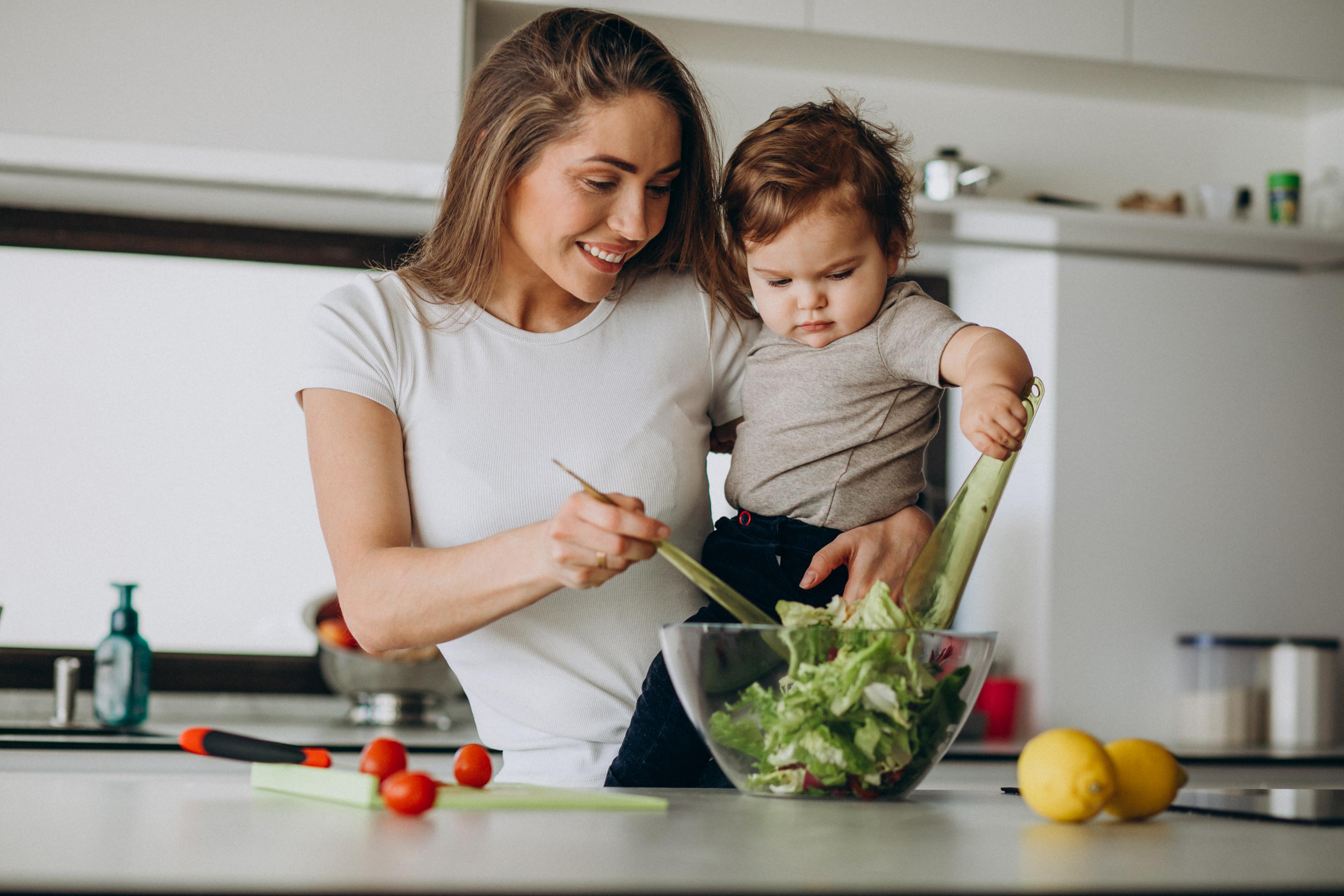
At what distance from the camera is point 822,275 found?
4.21ft

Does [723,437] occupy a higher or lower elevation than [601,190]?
lower

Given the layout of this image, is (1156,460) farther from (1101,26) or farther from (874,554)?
(874,554)

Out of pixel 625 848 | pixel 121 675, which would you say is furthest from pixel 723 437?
pixel 121 675

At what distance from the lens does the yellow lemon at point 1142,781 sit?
0.89m

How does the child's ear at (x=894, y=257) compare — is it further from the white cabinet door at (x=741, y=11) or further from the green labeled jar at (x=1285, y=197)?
the green labeled jar at (x=1285, y=197)

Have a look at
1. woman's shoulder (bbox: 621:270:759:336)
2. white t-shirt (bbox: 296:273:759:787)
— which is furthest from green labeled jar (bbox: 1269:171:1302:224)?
white t-shirt (bbox: 296:273:759:787)

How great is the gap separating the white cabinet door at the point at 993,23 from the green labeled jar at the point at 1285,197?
45 centimetres

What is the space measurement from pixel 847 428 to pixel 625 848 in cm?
67

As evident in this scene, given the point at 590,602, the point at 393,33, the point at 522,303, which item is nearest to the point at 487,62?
the point at 522,303

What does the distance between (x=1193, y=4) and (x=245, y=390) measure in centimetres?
200

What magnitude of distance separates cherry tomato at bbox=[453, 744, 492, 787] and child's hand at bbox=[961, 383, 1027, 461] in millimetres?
429

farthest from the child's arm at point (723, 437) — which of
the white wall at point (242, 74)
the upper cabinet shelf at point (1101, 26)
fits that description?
the upper cabinet shelf at point (1101, 26)

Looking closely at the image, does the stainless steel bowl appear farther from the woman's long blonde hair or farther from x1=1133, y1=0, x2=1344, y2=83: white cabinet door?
x1=1133, y1=0, x2=1344, y2=83: white cabinet door

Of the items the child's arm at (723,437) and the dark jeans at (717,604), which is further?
the child's arm at (723,437)
